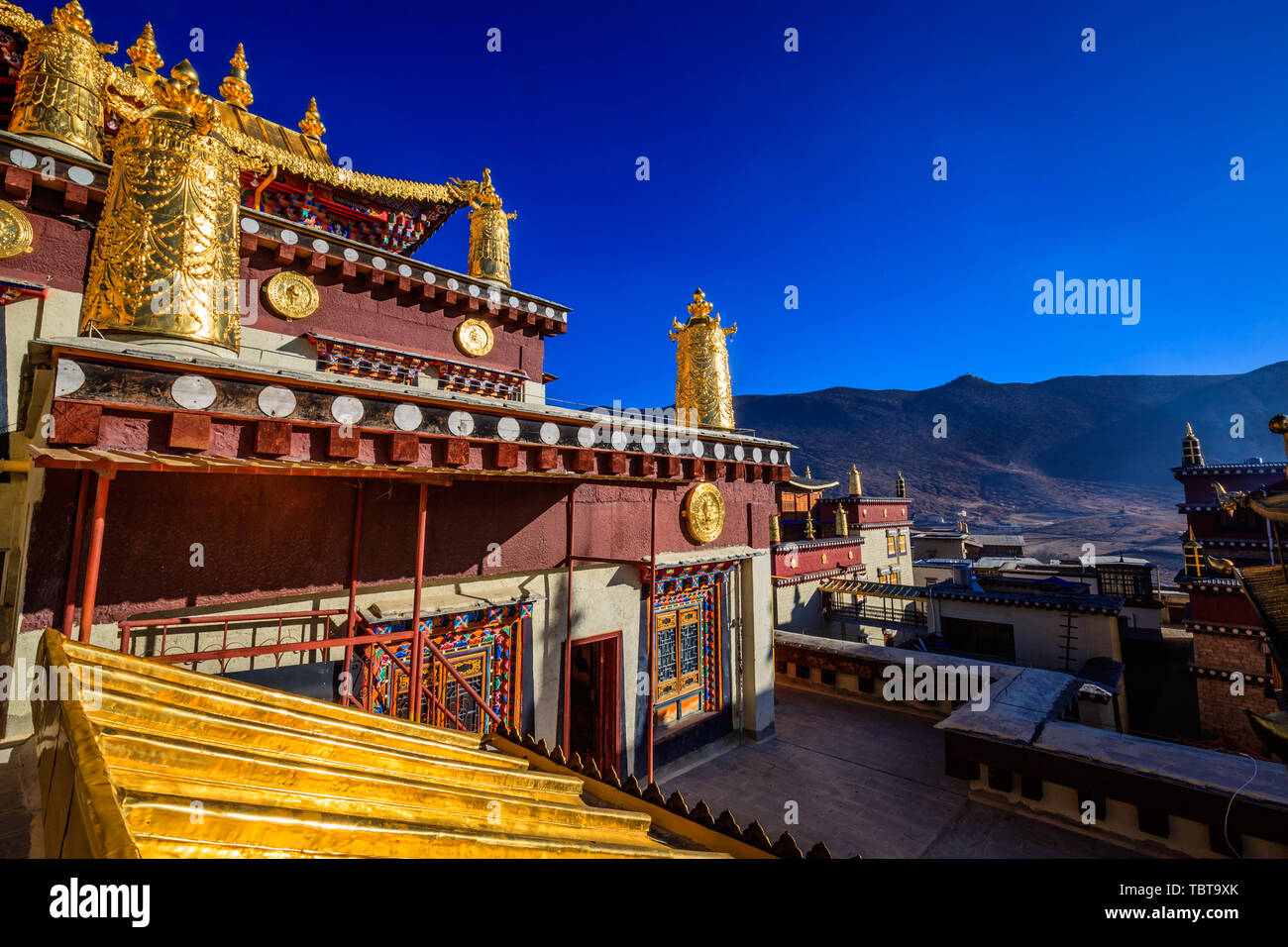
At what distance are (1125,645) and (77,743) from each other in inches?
1161

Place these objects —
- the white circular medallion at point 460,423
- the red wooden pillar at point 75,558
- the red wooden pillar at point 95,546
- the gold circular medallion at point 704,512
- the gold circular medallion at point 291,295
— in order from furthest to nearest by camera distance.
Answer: the gold circular medallion at point 704,512
the gold circular medallion at point 291,295
the white circular medallion at point 460,423
the red wooden pillar at point 75,558
the red wooden pillar at point 95,546

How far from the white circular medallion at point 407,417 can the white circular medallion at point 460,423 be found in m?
0.26

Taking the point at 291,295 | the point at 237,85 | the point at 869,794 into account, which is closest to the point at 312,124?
the point at 237,85

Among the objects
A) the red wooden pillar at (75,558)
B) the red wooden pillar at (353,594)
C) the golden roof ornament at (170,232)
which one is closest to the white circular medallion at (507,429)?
the red wooden pillar at (353,594)

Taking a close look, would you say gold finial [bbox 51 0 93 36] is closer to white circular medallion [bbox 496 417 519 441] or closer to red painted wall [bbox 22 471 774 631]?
red painted wall [bbox 22 471 774 631]

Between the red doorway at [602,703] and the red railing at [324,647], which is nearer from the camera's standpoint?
the red railing at [324,647]

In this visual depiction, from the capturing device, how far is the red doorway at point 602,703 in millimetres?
7543

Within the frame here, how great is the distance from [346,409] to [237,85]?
11.4m

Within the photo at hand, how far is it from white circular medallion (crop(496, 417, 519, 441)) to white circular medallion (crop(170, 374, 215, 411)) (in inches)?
87.5

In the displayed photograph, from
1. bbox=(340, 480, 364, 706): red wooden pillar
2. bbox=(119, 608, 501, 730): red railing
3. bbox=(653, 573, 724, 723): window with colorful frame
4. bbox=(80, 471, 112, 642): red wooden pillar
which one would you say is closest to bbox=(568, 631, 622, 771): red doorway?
bbox=(653, 573, 724, 723): window with colorful frame

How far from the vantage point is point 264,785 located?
186 cm

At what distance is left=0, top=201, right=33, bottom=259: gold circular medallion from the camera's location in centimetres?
611

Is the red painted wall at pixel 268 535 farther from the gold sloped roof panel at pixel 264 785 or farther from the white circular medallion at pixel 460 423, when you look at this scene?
the gold sloped roof panel at pixel 264 785
